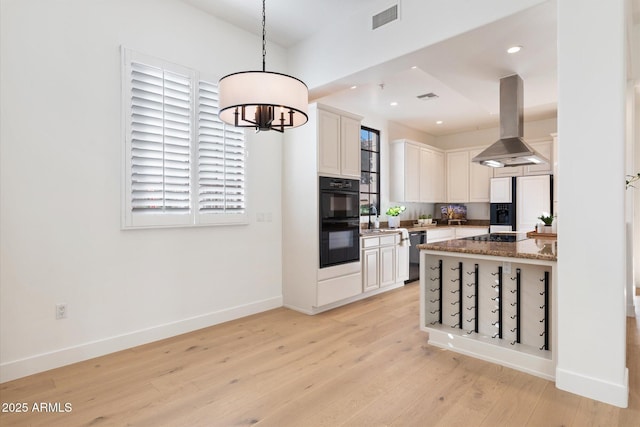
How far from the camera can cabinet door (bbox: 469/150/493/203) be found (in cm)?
687

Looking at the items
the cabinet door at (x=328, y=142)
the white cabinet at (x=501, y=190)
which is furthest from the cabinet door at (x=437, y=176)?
the cabinet door at (x=328, y=142)

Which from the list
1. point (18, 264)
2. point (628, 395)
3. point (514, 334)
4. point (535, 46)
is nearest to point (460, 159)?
point (535, 46)

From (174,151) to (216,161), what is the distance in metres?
0.46

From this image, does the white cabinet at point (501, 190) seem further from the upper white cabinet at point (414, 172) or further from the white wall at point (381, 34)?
the white wall at point (381, 34)

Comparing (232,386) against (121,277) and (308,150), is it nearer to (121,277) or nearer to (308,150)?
(121,277)

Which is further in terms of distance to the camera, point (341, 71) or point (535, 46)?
point (341, 71)

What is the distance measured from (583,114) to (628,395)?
1810mm

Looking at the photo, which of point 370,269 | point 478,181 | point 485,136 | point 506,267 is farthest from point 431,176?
point 506,267

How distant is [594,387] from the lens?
2217mm

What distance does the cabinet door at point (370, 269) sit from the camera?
4.67 meters

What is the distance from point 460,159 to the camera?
7277 mm

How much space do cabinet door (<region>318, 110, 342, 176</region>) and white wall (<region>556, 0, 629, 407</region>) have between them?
2.33m

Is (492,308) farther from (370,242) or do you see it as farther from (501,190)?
(501,190)

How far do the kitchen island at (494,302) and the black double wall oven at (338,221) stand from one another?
124cm
